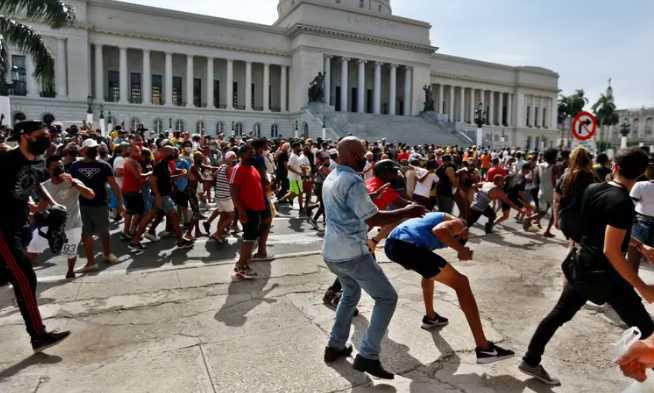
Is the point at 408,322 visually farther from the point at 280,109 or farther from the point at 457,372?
the point at 280,109

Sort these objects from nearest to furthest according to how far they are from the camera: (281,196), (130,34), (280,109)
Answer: (281,196), (130,34), (280,109)

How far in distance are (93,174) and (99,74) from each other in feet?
143

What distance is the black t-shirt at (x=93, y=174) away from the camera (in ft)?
21.3

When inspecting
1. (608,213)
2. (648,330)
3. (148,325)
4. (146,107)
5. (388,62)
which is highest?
(388,62)

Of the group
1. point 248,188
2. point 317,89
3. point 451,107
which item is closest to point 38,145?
point 248,188

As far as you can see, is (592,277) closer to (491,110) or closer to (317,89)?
(317,89)

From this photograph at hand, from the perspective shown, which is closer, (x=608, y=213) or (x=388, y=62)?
(x=608, y=213)

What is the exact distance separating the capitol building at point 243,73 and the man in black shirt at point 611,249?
38.6 m

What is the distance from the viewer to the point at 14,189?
3.86 meters

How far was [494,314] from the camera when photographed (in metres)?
4.99

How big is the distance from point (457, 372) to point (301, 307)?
194 centimetres

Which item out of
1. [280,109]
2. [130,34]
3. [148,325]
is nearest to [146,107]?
[130,34]

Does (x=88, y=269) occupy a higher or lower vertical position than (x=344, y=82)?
lower

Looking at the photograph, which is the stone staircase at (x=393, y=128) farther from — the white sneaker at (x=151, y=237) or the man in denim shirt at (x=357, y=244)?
the man in denim shirt at (x=357, y=244)
